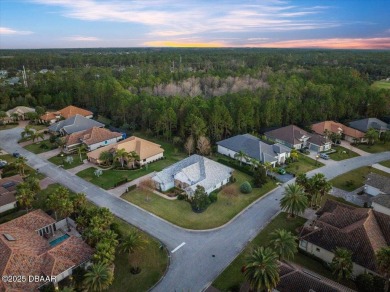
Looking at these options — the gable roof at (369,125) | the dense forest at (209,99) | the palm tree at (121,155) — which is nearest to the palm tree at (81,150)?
the palm tree at (121,155)

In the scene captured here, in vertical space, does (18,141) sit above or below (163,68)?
below

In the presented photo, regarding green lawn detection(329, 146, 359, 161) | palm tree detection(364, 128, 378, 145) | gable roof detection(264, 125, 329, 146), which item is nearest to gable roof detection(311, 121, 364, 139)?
palm tree detection(364, 128, 378, 145)

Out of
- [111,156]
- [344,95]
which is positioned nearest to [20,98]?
[111,156]

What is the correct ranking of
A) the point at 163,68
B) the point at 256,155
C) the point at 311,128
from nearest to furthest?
1. the point at 256,155
2. the point at 311,128
3. the point at 163,68

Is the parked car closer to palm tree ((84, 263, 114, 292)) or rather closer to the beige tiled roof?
the beige tiled roof

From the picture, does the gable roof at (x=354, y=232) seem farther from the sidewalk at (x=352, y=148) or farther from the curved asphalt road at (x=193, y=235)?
the sidewalk at (x=352, y=148)

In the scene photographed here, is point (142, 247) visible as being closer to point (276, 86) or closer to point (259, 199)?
point (259, 199)

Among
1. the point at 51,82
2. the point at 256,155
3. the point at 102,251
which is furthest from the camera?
the point at 51,82
